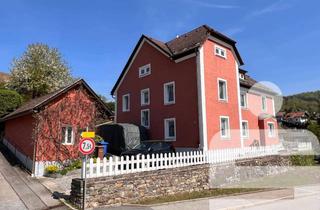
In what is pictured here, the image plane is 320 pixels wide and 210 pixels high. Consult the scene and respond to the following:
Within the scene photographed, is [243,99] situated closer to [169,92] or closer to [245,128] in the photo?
[245,128]

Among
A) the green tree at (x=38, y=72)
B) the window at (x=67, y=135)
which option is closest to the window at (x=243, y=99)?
the window at (x=67, y=135)

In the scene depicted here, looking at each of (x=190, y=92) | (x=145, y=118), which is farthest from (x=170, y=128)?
(x=190, y=92)

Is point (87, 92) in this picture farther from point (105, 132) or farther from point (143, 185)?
point (143, 185)

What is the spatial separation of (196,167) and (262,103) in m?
19.7

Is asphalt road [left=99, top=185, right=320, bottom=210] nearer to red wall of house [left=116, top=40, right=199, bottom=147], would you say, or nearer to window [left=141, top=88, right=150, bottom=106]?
red wall of house [left=116, top=40, right=199, bottom=147]

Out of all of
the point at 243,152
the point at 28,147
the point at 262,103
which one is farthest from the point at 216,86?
the point at 28,147

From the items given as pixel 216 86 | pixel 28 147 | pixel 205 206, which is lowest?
pixel 205 206

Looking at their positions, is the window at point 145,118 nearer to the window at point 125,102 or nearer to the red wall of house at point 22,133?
the window at point 125,102

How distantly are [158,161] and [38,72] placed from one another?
3225cm

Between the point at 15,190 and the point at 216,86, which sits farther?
the point at 216,86

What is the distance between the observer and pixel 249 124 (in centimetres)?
2566

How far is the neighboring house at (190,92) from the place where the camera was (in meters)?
19.2

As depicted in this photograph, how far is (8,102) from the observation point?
2684 centimetres

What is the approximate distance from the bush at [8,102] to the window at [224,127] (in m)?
21.1
